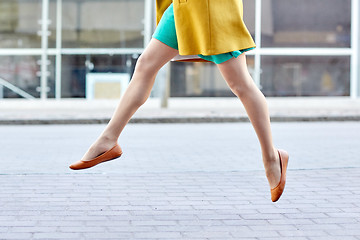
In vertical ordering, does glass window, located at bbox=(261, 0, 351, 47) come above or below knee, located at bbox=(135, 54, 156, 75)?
above

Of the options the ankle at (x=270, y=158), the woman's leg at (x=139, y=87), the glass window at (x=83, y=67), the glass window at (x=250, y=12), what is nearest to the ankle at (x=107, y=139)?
the woman's leg at (x=139, y=87)

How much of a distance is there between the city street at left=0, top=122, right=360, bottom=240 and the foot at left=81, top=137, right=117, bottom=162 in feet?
1.08

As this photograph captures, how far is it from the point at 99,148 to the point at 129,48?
1650 cm

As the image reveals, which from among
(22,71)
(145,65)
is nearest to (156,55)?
(145,65)

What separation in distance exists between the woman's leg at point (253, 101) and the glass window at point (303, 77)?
16.5 m

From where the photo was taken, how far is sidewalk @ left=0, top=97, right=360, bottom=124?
14.7 metres

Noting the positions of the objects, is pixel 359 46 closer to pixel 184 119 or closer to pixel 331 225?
pixel 184 119

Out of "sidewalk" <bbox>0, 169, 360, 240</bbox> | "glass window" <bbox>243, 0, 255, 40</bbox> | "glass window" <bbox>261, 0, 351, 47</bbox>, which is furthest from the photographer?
"glass window" <bbox>261, 0, 351, 47</bbox>

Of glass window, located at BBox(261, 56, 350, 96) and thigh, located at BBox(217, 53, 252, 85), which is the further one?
glass window, located at BBox(261, 56, 350, 96)

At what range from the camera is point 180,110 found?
17156 millimetres

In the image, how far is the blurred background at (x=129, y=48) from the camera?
2030cm

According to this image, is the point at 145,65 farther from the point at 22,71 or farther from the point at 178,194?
the point at 22,71

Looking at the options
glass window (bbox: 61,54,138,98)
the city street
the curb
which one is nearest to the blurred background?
glass window (bbox: 61,54,138,98)

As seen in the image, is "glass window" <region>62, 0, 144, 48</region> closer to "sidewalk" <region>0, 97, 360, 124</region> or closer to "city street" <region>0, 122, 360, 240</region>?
"sidewalk" <region>0, 97, 360, 124</region>
